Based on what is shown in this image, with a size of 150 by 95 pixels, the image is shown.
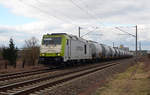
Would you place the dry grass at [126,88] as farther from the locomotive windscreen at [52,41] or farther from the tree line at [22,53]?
the tree line at [22,53]

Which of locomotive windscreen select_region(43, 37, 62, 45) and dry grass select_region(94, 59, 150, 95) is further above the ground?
locomotive windscreen select_region(43, 37, 62, 45)

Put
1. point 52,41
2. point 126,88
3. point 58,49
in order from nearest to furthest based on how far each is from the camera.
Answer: point 126,88 → point 58,49 → point 52,41

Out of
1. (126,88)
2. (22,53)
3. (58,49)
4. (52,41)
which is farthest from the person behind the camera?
(22,53)

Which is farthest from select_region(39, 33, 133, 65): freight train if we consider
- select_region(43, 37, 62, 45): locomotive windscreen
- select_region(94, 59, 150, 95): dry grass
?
select_region(94, 59, 150, 95): dry grass

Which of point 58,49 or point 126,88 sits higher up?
point 58,49

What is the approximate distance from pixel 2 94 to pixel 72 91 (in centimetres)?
306

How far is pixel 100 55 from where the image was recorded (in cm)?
3950

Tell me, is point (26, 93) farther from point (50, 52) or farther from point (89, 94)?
point (50, 52)

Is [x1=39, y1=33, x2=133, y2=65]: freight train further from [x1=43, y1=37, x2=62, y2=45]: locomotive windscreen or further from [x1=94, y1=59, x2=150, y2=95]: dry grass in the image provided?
[x1=94, y1=59, x2=150, y2=95]: dry grass

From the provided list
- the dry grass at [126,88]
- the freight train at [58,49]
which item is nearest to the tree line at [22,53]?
the freight train at [58,49]

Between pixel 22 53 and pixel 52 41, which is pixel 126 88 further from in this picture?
pixel 22 53

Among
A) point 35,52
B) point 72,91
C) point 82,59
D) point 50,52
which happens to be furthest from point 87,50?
point 72,91

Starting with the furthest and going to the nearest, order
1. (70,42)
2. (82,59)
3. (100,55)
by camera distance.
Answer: (100,55), (82,59), (70,42)

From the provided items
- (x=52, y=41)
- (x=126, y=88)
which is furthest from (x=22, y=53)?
(x=126, y=88)
